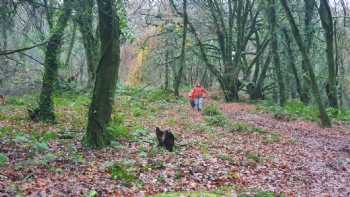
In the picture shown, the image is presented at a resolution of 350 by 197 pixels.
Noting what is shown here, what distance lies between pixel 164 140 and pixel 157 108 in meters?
10.0

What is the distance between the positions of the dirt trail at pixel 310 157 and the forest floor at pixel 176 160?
0.09 feet

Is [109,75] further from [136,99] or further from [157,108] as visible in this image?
[136,99]

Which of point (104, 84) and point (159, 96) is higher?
point (104, 84)

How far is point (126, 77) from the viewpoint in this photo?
4600 centimetres

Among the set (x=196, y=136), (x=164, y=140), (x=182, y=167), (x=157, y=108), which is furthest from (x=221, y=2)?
(x=182, y=167)

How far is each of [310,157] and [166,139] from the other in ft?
13.6

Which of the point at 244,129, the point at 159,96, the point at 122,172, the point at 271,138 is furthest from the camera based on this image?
the point at 159,96

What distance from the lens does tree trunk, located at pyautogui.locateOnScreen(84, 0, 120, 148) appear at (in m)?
11.4

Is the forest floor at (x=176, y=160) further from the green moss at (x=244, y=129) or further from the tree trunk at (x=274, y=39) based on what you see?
the tree trunk at (x=274, y=39)

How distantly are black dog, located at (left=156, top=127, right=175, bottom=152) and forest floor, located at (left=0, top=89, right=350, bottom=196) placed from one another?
0.75 feet

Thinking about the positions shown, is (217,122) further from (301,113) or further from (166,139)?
(301,113)

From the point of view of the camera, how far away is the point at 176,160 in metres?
10.7

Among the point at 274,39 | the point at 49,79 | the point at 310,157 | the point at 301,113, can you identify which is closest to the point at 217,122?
the point at 310,157

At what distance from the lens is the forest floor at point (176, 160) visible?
8484mm
